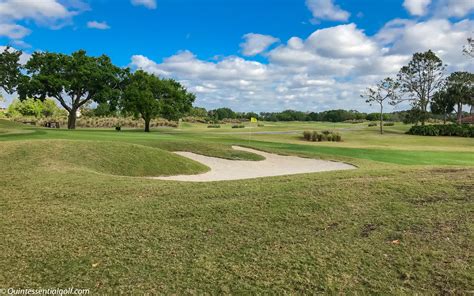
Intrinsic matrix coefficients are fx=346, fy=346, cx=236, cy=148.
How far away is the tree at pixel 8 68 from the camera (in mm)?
40959

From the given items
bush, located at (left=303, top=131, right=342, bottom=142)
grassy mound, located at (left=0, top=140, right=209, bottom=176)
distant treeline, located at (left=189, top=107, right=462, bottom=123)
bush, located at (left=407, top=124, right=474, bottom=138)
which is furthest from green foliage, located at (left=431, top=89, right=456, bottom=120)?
grassy mound, located at (left=0, top=140, right=209, bottom=176)

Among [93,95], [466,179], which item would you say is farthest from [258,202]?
[93,95]

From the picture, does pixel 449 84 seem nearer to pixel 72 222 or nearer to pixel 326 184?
pixel 326 184

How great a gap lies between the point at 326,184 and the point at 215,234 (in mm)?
3715

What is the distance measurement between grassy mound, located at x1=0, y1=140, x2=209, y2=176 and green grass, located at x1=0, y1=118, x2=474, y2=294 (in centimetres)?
325

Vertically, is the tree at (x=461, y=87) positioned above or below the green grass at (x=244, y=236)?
above

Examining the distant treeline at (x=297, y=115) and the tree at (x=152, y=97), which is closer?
the tree at (x=152, y=97)

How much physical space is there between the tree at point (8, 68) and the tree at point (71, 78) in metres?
4.41

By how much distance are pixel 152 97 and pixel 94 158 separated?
3683 cm

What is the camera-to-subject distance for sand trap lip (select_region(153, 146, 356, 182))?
50.8ft

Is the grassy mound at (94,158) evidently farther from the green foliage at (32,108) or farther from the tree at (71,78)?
the green foliage at (32,108)

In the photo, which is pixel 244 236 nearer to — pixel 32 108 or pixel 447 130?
pixel 447 130

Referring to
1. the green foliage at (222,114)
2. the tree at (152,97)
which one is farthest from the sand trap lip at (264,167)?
the green foliage at (222,114)

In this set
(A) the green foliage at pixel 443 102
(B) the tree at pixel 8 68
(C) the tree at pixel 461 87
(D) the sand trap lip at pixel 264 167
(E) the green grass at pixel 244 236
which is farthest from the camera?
(A) the green foliage at pixel 443 102
